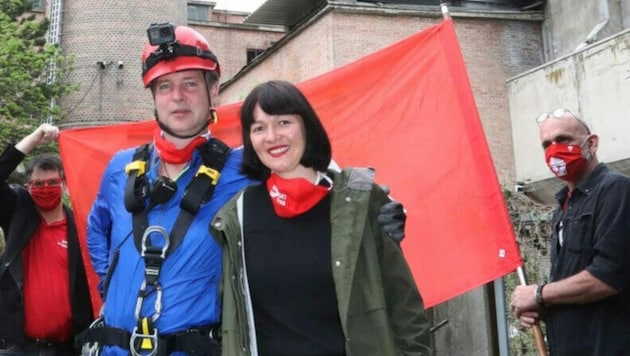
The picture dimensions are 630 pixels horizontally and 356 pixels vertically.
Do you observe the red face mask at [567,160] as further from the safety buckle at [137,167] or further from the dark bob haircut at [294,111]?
the safety buckle at [137,167]

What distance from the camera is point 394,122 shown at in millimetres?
5406

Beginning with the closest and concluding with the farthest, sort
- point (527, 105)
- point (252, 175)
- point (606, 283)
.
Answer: point (252, 175) → point (606, 283) → point (527, 105)

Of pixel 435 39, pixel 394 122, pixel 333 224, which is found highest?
pixel 435 39

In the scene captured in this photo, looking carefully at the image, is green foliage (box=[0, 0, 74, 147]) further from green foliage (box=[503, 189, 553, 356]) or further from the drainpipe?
green foliage (box=[503, 189, 553, 356])

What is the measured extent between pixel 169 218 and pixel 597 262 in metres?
2.44

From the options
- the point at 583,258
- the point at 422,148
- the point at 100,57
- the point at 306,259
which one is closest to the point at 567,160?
the point at 583,258

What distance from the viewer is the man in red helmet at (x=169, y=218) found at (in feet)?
11.2

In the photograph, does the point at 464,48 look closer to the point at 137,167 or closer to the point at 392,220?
the point at 137,167

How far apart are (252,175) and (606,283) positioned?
213 centimetres

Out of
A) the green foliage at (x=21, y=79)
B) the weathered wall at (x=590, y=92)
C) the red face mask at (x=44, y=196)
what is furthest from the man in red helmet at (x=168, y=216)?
the green foliage at (x=21, y=79)

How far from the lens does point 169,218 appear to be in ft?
11.8

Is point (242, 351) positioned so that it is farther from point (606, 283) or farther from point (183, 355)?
point (606, 283)

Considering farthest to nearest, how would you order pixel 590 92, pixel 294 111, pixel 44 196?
pixel 590 92
pixel 44 196
pixel 294 111

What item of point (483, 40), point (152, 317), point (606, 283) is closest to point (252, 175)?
point (152, 317)
